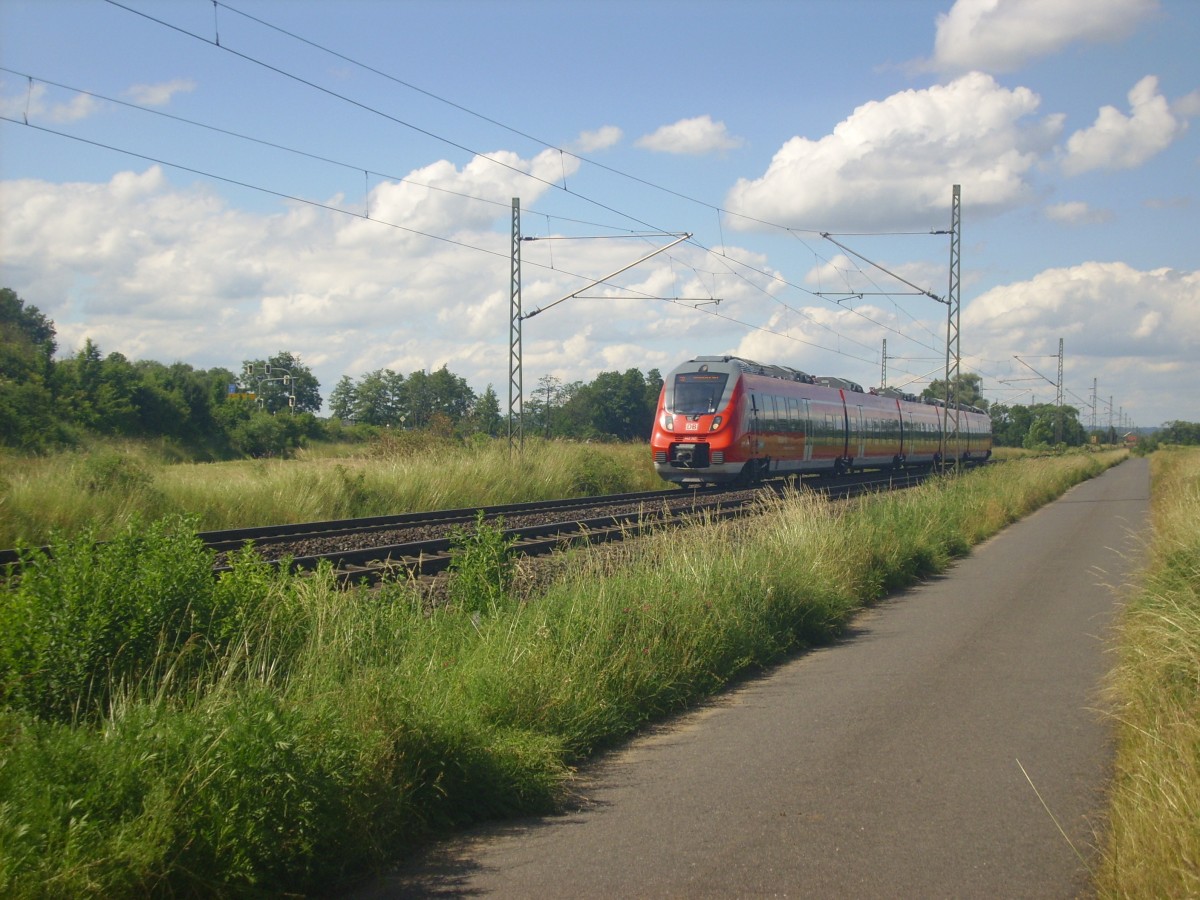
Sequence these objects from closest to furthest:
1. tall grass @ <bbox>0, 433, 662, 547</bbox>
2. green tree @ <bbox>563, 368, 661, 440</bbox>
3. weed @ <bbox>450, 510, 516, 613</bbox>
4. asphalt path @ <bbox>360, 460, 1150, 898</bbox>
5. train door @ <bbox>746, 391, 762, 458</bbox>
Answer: asphalt path @ <bbox>360, 460, 1150, 898</bbox>, weed @ <bbox>450, 510, 516, 613</bbox>, tall grass @ <bbox>0, 433, 662, 547</bbox>, train door @ <bbox>746, 391, 762, 458</bbox>, green tree @ <bbox>563, 368, 661, 440</bbox>

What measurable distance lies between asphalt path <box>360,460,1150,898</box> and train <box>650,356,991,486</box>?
57.5 feet

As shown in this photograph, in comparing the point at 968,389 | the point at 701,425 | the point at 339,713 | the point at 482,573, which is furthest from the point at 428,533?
the point at 968,389

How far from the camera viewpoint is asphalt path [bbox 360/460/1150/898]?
4344 mm

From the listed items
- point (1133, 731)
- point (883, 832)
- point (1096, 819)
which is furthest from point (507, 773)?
point (1133, 731)

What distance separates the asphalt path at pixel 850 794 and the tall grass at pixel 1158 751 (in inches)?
6.9

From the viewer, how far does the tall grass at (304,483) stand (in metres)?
15.7

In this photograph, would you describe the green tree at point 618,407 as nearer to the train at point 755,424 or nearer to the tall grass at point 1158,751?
the train at point 755,424

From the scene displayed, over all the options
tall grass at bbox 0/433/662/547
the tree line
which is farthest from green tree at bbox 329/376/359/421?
tall grass at bbox 0/433/662/547

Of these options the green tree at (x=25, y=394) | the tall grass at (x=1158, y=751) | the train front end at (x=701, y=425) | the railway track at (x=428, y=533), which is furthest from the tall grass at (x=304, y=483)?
the green tree at (x=25, y=394)

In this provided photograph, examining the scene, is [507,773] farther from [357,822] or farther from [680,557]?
[680,557]

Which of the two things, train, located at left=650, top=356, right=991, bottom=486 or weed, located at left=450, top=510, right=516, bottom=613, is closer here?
weed, located at left=450, top=510, right=516, bottom=613

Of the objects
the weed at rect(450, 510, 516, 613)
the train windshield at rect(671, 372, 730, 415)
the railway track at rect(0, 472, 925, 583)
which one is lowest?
the railway track at rect(0, 472, 925, 583)

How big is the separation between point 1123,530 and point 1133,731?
1601 cm

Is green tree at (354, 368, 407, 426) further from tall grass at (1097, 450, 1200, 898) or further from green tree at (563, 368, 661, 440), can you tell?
tall grass at (1097, 450, 1200, 898)
